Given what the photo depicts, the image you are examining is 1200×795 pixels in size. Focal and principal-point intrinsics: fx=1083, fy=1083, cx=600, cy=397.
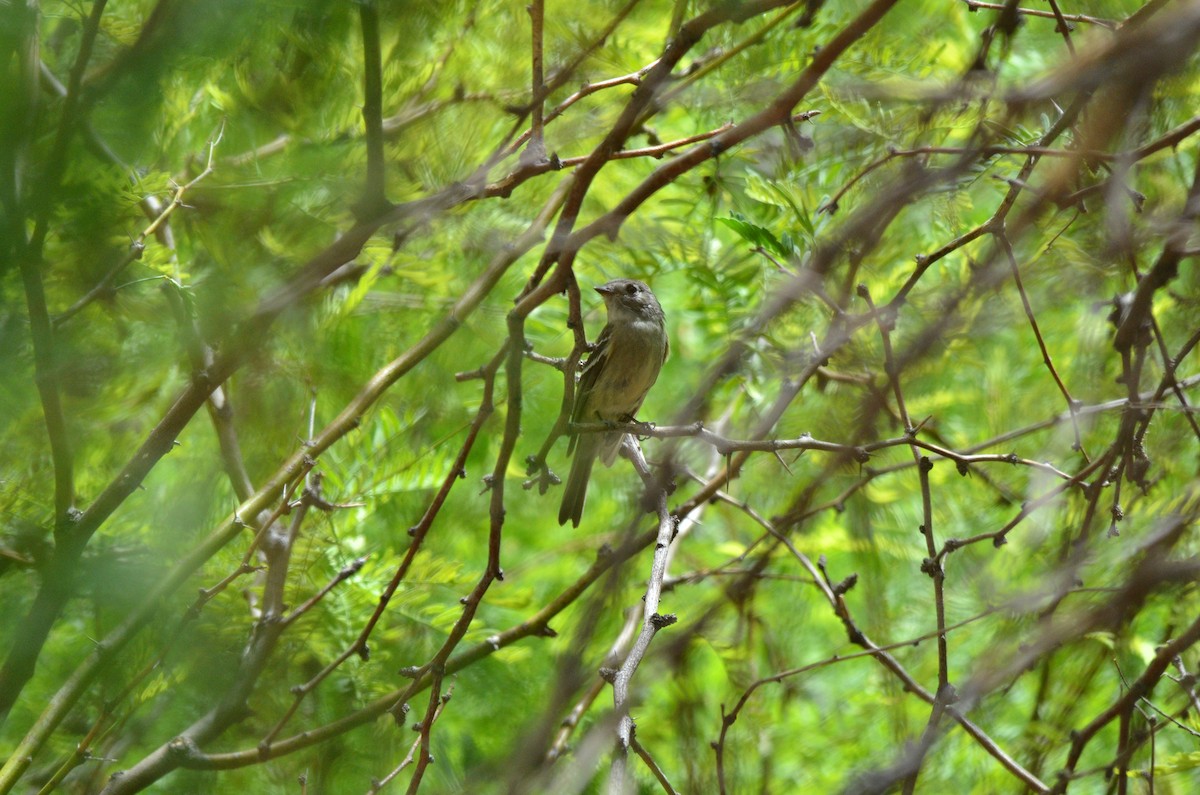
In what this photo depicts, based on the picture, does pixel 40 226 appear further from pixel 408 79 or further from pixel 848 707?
pixel 848 707

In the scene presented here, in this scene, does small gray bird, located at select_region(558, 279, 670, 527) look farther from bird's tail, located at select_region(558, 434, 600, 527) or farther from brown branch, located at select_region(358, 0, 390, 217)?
brown branch, located at select_region(358, 0, 390, 217)

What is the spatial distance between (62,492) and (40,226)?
3.82 feet

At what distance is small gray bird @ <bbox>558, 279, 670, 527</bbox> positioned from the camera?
4.43 meters

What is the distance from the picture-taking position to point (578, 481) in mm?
4391

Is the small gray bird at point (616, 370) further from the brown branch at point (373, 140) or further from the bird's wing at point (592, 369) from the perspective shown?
the brown branch at point (373, 140)

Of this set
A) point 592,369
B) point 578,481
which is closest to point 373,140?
point 578,481

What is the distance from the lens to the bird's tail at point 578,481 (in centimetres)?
429

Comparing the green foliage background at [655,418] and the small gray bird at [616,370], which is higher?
the small gray bird at [616,370]

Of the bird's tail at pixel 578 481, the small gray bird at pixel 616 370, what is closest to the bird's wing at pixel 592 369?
the small gray bird at pixel 616 370

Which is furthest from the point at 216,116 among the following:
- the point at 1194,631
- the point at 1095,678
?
the point at 1095,678

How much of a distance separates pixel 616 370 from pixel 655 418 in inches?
11.9

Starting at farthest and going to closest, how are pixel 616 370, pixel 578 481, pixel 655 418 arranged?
pixel 616 370 → pixel 655 418 → pixel 578 481

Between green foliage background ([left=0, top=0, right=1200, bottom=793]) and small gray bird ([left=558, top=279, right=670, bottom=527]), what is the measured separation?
16 cm

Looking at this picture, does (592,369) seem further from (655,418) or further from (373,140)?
(373,140)
